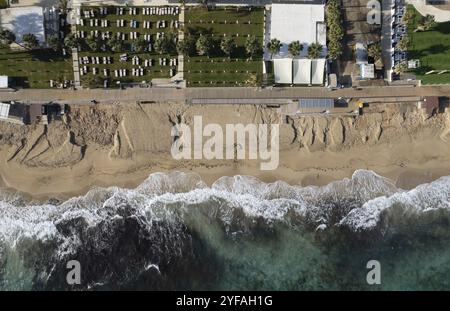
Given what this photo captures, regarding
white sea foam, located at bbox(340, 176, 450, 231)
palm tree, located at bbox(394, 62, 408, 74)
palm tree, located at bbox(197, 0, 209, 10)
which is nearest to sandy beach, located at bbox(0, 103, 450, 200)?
white sea foam, located at bbox(340, 176, 450, 231)

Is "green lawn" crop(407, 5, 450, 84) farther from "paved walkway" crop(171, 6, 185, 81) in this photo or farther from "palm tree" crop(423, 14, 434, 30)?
"paved walkway" crop(171, 6, 185, 81)

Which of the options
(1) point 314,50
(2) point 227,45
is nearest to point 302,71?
(1) point 314,50

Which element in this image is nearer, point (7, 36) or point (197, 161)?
point (7, 36)

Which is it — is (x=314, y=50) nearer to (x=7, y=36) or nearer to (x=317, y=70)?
(x=317, y=70)

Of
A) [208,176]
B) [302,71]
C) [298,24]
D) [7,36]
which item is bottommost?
[208,176]

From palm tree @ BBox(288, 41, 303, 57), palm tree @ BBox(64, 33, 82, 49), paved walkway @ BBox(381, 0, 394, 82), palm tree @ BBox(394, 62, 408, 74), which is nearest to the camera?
palm tree @ BBox(64, 33, 82, 49)

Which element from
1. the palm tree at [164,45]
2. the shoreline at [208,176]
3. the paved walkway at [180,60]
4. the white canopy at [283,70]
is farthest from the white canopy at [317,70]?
the palm tree at [164,45]

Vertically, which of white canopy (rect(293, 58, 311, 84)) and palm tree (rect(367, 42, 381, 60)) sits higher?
palm tree (rect(367, 42, 381, 60))
